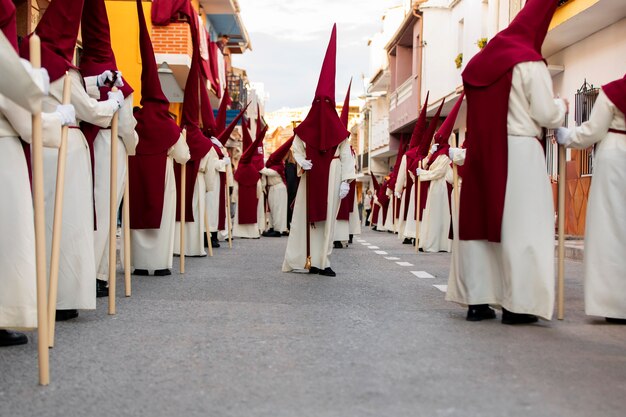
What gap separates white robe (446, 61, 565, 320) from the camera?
645cm

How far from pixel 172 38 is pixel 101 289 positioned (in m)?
18.4

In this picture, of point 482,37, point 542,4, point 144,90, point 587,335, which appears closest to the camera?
point 587,335

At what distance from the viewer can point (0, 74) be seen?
432 cm

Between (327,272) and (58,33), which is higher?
(58,33)

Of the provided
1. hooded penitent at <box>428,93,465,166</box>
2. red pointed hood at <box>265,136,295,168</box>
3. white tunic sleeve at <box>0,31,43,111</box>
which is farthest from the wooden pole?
red pointed hood at <box>265,136,295,168</box>

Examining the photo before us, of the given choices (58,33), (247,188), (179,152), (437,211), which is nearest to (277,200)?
(247,188)

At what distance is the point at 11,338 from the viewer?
5.36 m

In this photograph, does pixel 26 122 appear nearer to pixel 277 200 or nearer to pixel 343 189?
pixel 343 189

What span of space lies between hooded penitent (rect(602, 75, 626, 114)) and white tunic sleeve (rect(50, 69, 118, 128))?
3.74 m

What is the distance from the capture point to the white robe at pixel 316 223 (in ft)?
35.9

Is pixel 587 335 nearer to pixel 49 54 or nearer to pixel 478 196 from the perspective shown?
pixel 478 196

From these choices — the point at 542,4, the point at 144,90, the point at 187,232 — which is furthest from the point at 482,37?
the point at 542,4

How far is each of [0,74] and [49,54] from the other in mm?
2240

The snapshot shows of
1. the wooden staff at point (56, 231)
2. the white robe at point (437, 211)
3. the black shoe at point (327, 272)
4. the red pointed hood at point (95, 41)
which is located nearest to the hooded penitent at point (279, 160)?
the white robe at point (437, 211)
